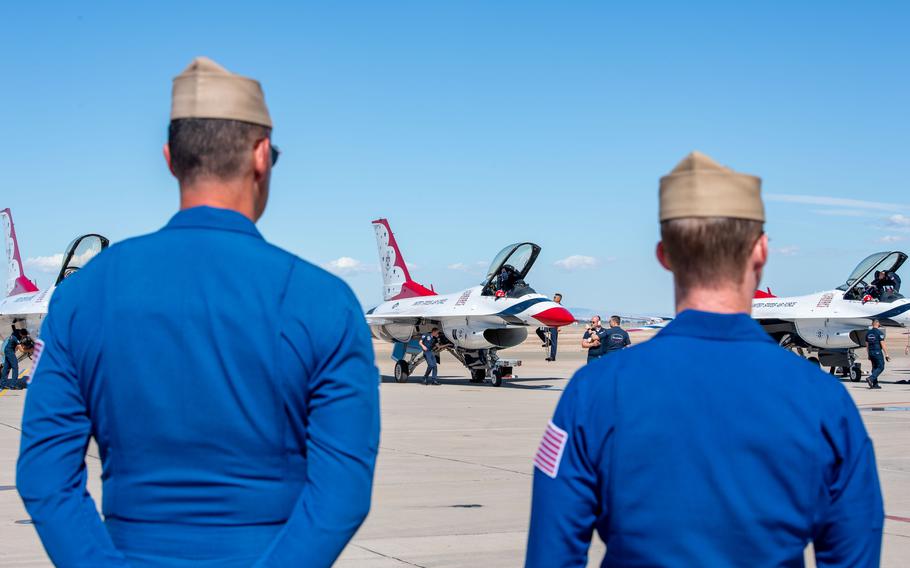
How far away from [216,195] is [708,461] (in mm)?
1196

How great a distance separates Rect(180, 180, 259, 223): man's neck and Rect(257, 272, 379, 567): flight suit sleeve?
0.32m

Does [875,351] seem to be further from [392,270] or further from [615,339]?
[392,270]

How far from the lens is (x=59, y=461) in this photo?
7.40 ft

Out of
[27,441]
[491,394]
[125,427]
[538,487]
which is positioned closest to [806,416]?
[538,487]

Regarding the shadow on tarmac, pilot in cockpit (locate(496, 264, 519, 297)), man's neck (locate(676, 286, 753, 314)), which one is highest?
man's neck (locate(676, 286, 753, 314))

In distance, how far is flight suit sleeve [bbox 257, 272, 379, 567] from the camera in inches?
85.4

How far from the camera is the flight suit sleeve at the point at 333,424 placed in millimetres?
2170

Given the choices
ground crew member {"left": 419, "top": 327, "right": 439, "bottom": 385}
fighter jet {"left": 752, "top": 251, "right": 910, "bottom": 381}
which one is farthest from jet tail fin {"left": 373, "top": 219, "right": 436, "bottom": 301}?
fighter jet {"left": 752, "top": 251, "right": 910, "bottom": 381}

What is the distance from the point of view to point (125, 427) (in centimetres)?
225

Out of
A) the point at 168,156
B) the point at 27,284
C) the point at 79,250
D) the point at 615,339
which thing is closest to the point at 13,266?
the point at 27,284

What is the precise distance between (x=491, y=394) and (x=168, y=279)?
22.2 metres

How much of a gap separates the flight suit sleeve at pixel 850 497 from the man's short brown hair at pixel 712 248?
359 mm

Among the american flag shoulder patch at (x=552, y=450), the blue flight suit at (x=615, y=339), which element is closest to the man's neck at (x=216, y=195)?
the american flag shoulder patch at (x=552, y=450)

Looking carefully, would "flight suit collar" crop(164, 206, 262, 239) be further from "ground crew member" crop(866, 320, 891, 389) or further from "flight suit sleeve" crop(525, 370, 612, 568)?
"ground crew member" crop(866, 320, 891, 389)
